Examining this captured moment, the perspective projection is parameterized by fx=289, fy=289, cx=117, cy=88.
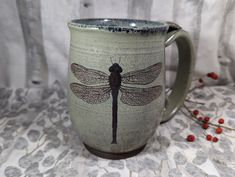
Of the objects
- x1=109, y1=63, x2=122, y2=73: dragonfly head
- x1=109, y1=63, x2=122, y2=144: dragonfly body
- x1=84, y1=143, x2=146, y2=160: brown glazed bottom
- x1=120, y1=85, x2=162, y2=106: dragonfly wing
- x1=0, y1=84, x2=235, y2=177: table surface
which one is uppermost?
x1=109, y1=63, x2=122, y2=73: dragonfly head

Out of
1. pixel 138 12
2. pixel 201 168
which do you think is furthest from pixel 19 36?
pixel 201 168

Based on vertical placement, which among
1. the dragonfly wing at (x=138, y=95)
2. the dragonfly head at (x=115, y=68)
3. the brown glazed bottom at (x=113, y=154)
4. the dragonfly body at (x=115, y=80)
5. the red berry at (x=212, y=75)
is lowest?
the brown glazed bottom at (x=113, y=154)

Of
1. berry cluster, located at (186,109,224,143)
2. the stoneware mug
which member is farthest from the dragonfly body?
berry cluster, located at (186,109,224,143)

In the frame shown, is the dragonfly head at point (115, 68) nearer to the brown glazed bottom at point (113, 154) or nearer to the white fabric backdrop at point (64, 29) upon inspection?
the brown glazed bottom at point (113, 154)

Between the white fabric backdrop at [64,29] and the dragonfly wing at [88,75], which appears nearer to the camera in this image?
the dragonfly wing at [88,75]

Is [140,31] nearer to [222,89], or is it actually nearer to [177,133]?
[177,133]

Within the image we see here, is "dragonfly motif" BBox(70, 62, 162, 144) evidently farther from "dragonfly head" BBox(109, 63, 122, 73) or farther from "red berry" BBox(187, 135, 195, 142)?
"red berry" BBox(187, 135, 195, 142)

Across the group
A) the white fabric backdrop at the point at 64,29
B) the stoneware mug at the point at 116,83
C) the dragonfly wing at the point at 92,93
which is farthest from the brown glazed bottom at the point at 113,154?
the white fabric backdrop at the point at 64,29

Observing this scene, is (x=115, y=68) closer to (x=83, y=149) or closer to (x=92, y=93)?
(x=92, y=93)
